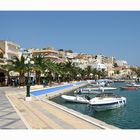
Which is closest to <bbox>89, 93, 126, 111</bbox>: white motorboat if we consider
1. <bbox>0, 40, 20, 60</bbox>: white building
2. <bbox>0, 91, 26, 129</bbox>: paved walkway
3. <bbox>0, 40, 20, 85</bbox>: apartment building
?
<bbox>0, 91, 26, 129</bbox>: paved walkway

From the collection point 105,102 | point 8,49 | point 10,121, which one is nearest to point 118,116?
point 105,102

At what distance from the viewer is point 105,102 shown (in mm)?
33625

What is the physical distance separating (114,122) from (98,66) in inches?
5807

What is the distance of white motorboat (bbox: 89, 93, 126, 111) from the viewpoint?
33031 mm

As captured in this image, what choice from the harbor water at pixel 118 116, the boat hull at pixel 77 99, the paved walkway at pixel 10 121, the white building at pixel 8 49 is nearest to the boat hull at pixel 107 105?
the harbor water at pixel 118 116

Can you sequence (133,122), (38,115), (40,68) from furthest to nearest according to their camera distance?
(40,68)
(133,122)
(38,115)

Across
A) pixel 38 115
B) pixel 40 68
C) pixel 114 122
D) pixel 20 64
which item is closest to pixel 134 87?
pixel 40 68

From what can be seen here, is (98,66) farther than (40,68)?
Yes

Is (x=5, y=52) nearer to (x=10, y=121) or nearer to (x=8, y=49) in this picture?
(x=8, y=49)

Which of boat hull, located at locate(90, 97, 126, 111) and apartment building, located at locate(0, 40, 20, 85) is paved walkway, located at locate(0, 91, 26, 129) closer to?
boat hull, located at locate(90, 97, 126, 111)
